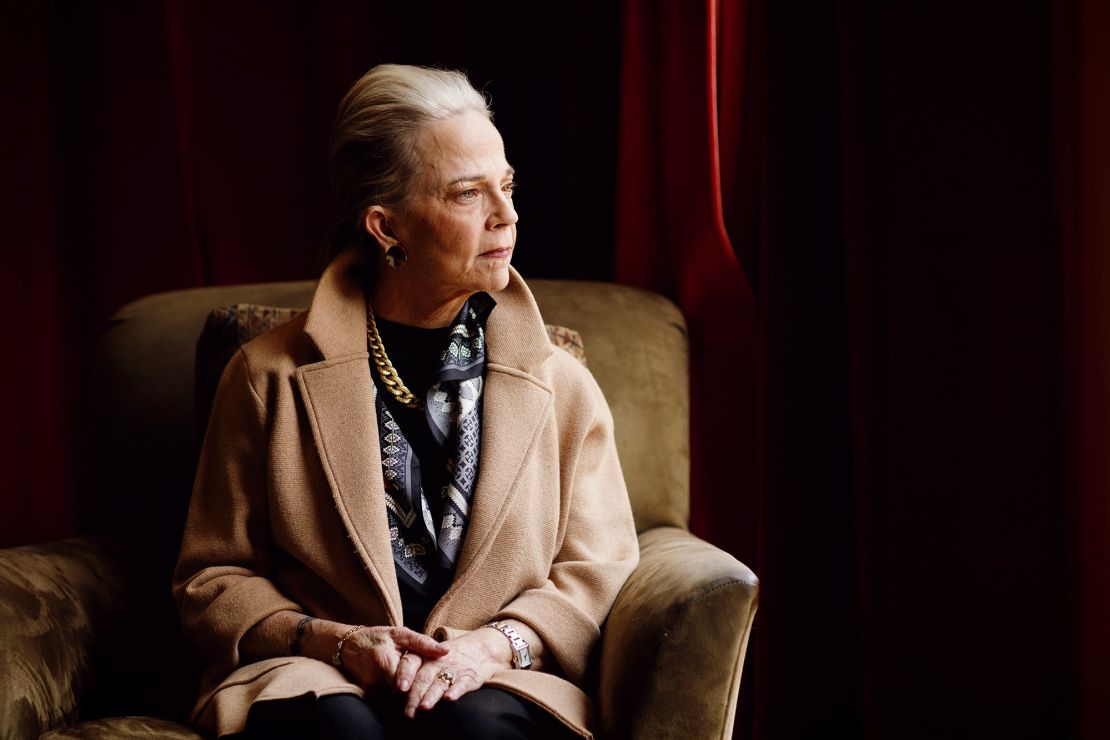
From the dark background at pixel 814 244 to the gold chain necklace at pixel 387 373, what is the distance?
594 mm

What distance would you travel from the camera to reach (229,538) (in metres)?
1.49

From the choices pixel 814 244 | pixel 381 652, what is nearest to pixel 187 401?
pixel 381 652

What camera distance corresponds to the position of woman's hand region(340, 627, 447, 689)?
134 centimetres

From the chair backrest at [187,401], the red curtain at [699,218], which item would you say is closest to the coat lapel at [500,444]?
the chair backrest at [187,401]

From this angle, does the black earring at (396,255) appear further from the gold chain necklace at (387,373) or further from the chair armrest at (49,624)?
the chair armrest at (49,624)

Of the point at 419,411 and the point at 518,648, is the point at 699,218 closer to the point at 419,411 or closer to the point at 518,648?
the point at 419,411

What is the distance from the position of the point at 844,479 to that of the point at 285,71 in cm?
163

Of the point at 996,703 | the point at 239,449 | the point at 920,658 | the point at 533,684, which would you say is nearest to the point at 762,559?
the point at 920,658

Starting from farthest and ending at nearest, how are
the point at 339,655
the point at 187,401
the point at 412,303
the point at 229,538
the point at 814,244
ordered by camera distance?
1. the point at 187,401
2. the point at 814,244
3. the point at 412,303
4. the point at 229,538
5. the point at 339,655

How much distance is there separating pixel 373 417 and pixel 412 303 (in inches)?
7.8

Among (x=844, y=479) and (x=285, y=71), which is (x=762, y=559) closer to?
(x=844, y=479)

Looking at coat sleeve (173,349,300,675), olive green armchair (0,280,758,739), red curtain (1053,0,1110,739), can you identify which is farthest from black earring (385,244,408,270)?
red curtain (1053,0,1110,739)

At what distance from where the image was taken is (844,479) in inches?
69.2

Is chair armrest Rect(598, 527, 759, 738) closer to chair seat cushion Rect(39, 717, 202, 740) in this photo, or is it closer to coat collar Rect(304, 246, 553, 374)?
coat collar Rect(304, 246, 553, 374)
